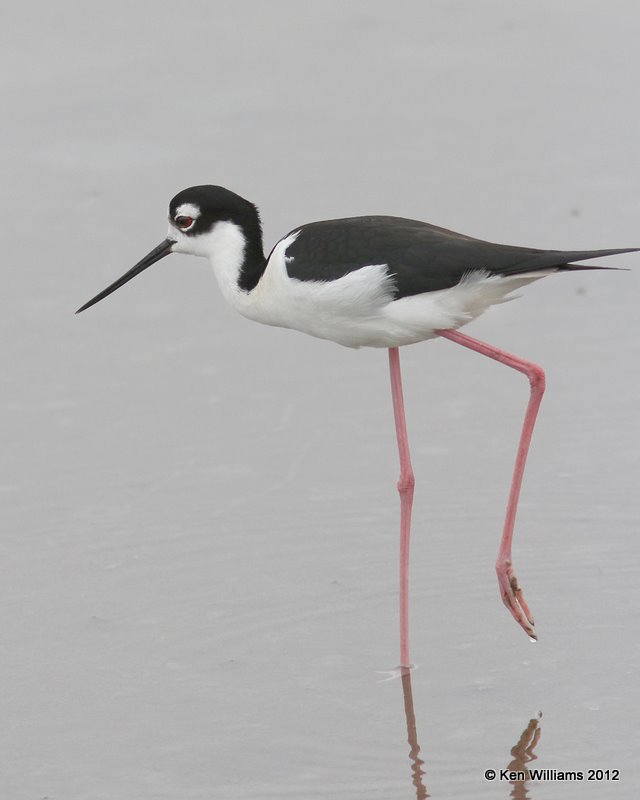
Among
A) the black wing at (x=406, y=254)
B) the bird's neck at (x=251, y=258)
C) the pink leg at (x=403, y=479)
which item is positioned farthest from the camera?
the bird's neck at (x=251, y=258)

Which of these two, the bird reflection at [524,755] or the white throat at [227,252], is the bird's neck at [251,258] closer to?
the white throat at [227,252]

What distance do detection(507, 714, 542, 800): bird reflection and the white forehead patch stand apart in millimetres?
2058

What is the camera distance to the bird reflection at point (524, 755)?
14.9 ft

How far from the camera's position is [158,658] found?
524 cm

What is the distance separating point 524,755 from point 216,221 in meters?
2.11

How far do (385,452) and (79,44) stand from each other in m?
Answer: 4.72

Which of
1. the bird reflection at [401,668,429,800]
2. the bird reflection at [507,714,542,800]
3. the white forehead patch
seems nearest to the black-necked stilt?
the bird reflection at [401,668,429,800]

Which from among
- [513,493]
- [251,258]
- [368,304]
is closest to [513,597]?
[513,493]

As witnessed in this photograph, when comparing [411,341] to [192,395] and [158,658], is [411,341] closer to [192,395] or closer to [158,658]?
[158,658]

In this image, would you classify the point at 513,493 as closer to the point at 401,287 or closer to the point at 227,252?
the point at 401,287

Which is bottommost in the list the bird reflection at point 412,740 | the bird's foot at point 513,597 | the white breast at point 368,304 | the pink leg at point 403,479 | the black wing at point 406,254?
the bird reflection at point 412,740

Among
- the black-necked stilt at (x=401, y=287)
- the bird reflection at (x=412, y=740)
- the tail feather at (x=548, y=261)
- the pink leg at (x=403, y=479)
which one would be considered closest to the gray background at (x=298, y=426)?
the bird reflection at (x=412, y=740)

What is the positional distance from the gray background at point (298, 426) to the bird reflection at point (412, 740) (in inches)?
1.1

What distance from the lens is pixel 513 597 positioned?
529cm
